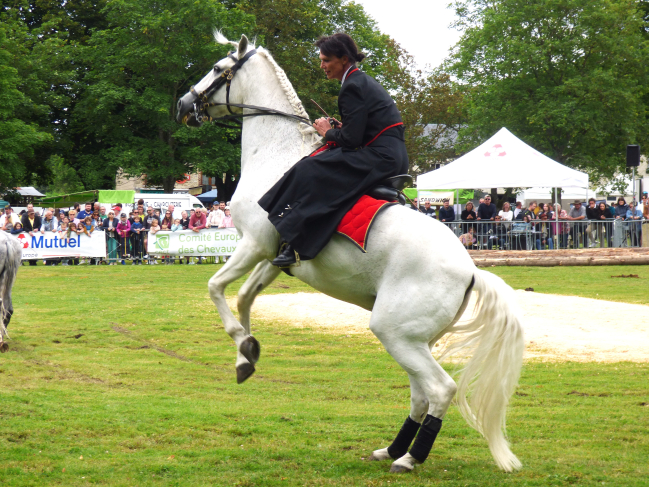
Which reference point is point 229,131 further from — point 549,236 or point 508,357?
point 508,357

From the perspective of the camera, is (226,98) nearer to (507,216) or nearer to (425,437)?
(425,437)

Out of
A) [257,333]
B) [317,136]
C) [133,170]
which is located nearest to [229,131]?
[133,170]

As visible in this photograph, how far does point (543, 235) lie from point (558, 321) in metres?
14.6

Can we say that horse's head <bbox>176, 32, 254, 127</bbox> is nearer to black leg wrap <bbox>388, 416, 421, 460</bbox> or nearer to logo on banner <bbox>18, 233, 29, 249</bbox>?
black leg wrap <bbox>388, 416, 421, 460</bbox>

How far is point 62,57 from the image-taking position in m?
41.9

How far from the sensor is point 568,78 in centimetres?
4588

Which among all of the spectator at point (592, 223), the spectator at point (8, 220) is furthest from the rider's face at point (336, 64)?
the spectator at point (592, 223)

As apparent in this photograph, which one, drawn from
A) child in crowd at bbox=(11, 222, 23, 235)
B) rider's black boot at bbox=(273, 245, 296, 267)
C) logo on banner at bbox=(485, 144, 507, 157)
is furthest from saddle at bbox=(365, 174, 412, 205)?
logo on banner at bbox=(485, 144, 507, 157)

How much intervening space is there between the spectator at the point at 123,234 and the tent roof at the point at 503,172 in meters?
10.7

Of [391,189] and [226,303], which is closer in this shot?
[391,189]

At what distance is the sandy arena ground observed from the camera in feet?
36.1

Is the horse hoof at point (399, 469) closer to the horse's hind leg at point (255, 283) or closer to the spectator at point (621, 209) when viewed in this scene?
the horse's hind leg at point (255, 283)

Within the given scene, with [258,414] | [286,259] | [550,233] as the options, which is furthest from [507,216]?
[286,259]

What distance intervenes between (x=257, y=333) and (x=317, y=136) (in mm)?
6787
